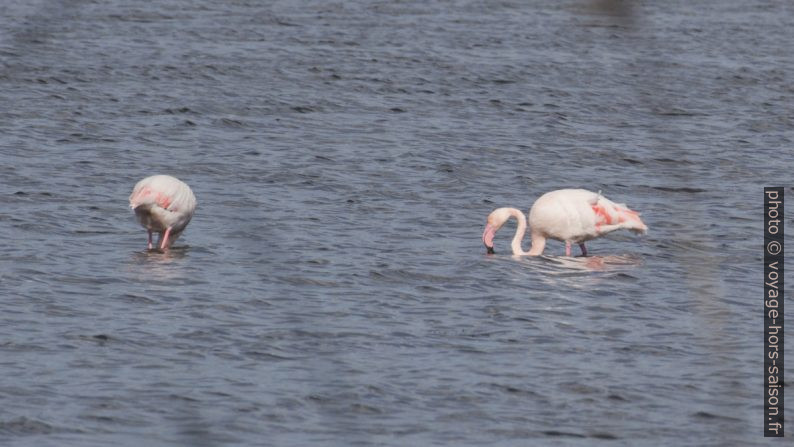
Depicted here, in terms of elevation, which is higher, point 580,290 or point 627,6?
point 627,6

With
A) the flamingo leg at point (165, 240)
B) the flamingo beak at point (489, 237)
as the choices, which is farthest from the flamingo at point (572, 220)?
the flamingo leg at point (165, 240)

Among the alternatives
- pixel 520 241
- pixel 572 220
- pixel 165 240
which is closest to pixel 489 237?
pixel 520 241

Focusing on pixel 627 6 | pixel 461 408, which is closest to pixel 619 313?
pixel 461 408

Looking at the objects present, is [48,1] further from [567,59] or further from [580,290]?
[580,290]

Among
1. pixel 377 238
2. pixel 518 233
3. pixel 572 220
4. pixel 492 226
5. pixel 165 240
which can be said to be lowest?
pixel 165 240

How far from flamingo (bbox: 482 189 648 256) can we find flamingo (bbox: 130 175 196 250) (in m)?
2.74

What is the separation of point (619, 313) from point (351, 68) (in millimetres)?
15457

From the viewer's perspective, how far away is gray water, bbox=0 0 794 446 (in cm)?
990

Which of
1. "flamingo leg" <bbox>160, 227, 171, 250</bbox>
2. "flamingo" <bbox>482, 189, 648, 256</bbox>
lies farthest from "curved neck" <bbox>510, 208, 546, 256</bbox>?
"flamingo leg" <bbox>160, 227, 171, 250</bbox>

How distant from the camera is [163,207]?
15.0 metres

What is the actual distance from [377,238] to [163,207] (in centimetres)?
210

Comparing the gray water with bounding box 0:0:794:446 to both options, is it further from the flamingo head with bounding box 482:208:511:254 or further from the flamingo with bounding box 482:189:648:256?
the flamingo with bounding box 482:189:648:256

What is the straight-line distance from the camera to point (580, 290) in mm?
14008

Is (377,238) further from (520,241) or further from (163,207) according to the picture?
(163,207)
